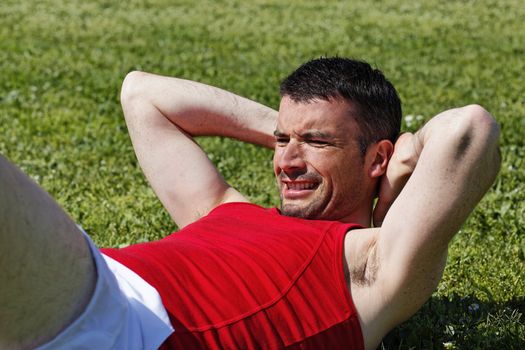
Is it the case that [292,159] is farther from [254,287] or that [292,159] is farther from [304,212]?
[254,287]

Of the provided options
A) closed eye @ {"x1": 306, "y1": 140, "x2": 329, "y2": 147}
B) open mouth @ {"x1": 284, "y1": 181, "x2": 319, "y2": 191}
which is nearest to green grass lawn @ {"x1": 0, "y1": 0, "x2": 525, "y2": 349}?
open mouth @ {"x1": 284, "y1": 181, "x2": 319, "y2": 191}

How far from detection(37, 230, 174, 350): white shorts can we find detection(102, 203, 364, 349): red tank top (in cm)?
7

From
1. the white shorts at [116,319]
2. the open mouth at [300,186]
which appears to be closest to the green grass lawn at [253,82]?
the open mouth at [300,186]

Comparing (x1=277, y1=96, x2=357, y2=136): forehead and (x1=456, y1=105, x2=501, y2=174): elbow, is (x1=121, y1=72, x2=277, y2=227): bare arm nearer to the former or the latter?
(x1=277, y1=96, x2=357, y2=136): forehead

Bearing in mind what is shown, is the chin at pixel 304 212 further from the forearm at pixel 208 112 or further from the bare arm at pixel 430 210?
the forearm at pixel 208 112

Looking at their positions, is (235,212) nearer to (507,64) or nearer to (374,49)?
(507,64)

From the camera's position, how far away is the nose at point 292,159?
166 inches

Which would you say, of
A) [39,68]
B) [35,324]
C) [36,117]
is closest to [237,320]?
[35,324]

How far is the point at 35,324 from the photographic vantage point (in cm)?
302

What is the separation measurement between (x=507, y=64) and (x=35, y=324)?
10665 mm

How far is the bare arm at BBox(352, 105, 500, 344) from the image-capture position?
3.52m

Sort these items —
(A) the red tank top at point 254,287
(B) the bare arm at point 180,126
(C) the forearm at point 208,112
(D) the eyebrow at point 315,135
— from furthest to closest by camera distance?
(C) the forearm at point 208,112
(B) the bare arm at point 180,126
(D) the eyebrow at point 315,135
(A) the red tank top at point 254,287

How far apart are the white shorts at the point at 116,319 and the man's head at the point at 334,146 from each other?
1000mm

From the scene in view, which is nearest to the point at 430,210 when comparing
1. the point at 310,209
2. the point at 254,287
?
the point at 254,287
